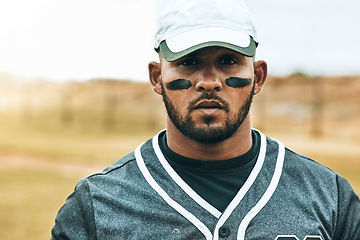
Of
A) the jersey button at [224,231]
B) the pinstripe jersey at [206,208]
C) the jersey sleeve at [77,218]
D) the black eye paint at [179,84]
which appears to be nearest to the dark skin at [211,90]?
the black eye paint at [179,84]

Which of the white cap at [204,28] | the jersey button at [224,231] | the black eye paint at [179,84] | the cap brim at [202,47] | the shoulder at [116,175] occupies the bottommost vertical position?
the jersey button at [224,231]

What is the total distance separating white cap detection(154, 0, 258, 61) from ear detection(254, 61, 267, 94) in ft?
0.31

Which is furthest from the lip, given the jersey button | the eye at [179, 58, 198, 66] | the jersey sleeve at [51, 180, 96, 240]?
the jersey sleeve at [51, 180, 96, 240]

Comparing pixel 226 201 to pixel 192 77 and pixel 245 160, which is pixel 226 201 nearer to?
pixel 245 160

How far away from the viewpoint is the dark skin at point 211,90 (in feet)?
5.18

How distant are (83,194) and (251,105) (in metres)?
0.69

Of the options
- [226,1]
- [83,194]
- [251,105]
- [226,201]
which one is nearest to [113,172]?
[83,194]

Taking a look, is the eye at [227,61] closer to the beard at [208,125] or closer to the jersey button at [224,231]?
the beard at [208,125]

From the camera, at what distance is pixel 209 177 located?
5.49 ft

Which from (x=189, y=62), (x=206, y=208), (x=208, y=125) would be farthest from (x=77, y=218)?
(x=189, y=62)

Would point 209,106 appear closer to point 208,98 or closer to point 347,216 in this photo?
point 208,98

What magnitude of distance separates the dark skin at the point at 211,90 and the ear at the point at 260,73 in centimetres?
1

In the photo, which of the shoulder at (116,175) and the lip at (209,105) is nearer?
the lip at (209,105)

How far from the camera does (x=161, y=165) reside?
1.74 m
